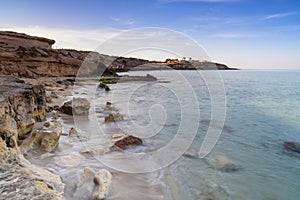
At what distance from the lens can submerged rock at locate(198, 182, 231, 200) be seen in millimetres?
4223

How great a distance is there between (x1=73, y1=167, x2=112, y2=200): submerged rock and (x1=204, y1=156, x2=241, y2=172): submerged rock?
2.86 meters

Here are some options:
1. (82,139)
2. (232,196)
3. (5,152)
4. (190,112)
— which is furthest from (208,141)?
(5,152)

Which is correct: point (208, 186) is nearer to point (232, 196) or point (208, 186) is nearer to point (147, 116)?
point (232, 196)

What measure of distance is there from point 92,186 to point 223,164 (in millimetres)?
3434

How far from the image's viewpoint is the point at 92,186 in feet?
11.7

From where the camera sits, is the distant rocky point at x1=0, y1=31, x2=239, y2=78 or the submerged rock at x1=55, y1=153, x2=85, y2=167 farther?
the distant rocky point at x1=0, y1=31, x2=239, y2=78

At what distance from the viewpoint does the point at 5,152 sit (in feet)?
8.80

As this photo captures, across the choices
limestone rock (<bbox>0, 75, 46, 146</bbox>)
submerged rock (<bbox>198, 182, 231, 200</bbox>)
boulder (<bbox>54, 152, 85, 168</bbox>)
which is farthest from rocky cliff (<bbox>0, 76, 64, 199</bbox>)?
submerged rock (<bbox>198, 182, 231, 200</bbox>)

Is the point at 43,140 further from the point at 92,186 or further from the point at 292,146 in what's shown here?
the point at 292,146

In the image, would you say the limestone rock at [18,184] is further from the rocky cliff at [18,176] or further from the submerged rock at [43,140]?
the submerged rock at [43,140]

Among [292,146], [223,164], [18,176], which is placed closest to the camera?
[18,176]

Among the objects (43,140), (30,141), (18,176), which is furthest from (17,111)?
(18,176)

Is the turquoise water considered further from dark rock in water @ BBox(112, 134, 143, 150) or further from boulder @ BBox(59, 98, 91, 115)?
boulder @ BBox(59, 98, 91, 115)

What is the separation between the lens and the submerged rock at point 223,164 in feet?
17.8
